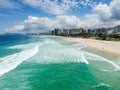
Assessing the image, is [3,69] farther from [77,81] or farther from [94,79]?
[94,79]

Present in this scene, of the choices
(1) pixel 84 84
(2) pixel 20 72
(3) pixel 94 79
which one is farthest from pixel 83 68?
(2) pixel 20 72

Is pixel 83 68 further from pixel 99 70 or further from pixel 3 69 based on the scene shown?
pixel 3 69

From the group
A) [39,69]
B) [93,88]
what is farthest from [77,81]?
[39,69]

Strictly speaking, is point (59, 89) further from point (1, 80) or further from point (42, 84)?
point (1, 80)

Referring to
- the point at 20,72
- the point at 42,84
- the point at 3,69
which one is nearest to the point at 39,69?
the point at 20,72

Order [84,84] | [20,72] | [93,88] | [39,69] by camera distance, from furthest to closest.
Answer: [39,69]
[20,72]
[84,84]
[93,88]

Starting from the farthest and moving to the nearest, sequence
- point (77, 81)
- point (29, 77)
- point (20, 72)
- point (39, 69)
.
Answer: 1. point (39, 69)
2. point (20, 72)
3. point (29, 77)
4. point (77, 81)

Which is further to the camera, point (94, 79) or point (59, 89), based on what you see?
point (94, 79)

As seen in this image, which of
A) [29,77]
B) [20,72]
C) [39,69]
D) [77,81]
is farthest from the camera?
[39,69]

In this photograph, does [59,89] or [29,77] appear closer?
[59,89]
